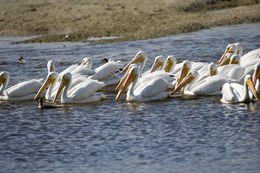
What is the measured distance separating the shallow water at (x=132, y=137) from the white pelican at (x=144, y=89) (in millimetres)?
172

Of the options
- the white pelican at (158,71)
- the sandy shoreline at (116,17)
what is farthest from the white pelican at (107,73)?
the sandy shoreline at (116,17)

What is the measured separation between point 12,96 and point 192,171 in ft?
17.8

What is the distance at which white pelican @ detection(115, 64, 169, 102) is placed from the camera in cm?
983

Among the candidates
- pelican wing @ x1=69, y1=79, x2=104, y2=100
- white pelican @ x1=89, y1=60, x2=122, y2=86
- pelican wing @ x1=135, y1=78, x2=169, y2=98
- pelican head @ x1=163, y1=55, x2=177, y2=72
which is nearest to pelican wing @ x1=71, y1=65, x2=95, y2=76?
white pelican @ x1=89, y1=60, x2=122, y2=86

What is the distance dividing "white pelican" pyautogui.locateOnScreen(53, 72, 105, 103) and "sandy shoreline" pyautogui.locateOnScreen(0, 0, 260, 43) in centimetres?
788

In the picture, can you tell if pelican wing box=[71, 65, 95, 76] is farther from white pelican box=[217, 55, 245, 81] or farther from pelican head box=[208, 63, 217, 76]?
white pelican box=[217, 55, 245, 81]

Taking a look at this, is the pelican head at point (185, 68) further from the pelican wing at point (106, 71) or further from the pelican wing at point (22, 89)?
the pelican wing at point (22, 89)

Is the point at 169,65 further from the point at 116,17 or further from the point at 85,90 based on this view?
the point at 116,17

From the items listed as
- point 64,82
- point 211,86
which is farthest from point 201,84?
point 64,82

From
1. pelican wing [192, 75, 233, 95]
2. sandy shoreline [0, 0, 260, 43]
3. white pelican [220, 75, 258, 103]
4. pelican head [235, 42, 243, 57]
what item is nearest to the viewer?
white pelican [220, 75, 258, 103]

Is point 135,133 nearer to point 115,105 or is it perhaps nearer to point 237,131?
point 237,131

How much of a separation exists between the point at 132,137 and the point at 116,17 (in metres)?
13.8

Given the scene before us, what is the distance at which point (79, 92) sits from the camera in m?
9.84

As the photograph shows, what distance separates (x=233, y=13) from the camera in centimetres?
2108
